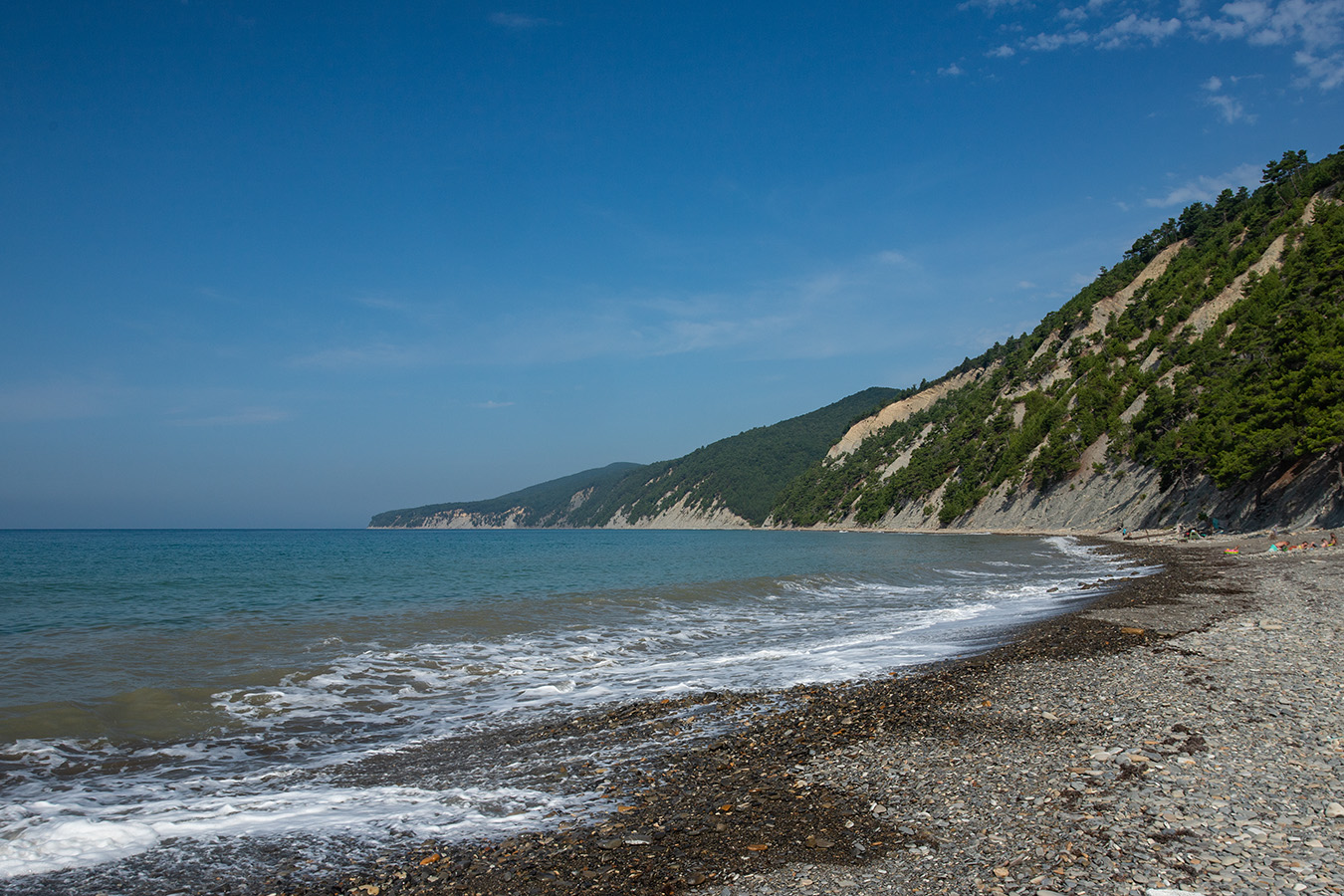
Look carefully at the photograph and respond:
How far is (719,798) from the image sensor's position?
6.04 m

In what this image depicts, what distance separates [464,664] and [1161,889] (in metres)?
12.2

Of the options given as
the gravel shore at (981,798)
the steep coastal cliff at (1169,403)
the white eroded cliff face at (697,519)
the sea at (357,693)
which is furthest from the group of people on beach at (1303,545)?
the white eroded cliff face at (697,519)

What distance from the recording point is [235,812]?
648cm

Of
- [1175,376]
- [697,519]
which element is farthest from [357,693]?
[697,519]

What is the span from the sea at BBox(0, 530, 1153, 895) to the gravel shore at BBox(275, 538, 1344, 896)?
0.69 m

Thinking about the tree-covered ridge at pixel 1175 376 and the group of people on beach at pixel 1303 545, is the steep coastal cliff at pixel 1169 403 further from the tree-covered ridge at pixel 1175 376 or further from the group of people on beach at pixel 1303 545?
the group of people on beach at pixel 1303 545

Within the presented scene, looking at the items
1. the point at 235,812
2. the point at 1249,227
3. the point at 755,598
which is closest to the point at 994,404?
the point at 1249,227

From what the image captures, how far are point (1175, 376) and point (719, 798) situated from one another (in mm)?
64399

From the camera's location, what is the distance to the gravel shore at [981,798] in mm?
4441

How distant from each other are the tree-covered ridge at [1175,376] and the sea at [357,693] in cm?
1468

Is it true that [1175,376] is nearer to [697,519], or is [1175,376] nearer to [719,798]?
[719,798]

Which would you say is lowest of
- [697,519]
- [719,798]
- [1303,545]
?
[697,519]

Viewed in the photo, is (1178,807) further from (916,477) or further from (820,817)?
(916,477)

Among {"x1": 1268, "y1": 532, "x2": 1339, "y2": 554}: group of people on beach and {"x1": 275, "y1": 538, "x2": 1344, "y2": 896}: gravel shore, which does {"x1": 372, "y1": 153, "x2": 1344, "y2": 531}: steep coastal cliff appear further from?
{"x1": 275, "y1": 538, "x2": 1344, "y2": 896}: gravel shore
